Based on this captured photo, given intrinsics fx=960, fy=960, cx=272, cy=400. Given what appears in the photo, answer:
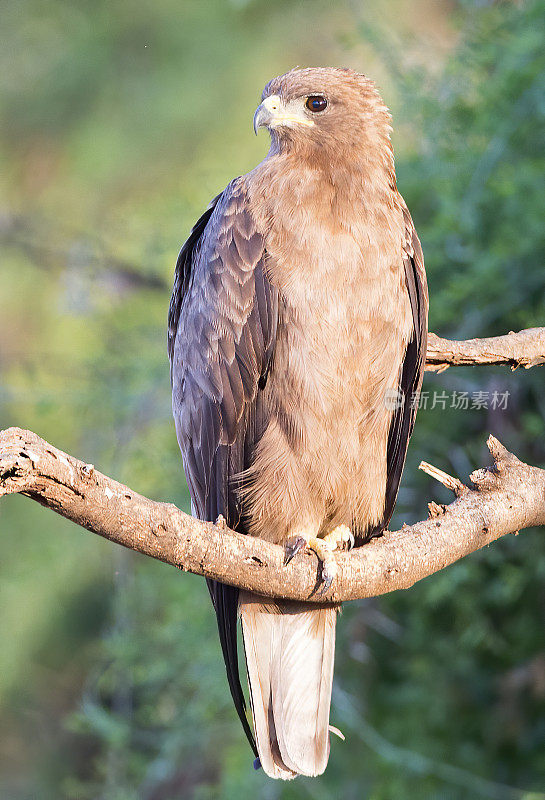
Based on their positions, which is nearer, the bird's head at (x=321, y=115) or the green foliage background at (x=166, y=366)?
the bird's head at (x=321, y=115)

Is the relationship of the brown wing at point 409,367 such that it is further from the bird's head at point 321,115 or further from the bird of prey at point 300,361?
the bird's head at point 321,115

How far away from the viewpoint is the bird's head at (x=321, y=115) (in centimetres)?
289

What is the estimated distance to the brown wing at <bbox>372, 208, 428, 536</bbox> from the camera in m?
2.88

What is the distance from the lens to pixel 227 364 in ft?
9.12

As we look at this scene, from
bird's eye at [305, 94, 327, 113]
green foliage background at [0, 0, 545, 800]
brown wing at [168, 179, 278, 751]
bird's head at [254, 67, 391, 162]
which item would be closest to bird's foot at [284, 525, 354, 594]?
brown wing at [168, 179, 278, 751]

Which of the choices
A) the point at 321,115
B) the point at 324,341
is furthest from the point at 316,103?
the point at 324,341

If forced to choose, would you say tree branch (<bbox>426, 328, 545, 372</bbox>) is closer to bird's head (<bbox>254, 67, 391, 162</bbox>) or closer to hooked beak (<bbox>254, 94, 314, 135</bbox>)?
bird's head (<bbox>254, 67, 391, 162</bbox>)

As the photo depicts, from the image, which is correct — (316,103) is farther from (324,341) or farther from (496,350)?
(496,350)

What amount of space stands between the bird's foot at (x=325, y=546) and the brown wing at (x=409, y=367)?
5.0 inches

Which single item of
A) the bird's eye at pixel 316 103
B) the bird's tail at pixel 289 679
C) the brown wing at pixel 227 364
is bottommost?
the bird's tail at pixel 289 679

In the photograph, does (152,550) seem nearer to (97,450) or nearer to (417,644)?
(417,644)

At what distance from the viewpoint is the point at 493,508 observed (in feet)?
8.15

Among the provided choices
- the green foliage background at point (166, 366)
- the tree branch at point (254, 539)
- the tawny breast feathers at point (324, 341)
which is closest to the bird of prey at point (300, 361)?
the tawny breast feathers at point (324, 341)

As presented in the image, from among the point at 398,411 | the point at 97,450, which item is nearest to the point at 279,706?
the point at 398,411
